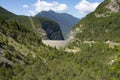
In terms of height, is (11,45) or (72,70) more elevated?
(11,45)

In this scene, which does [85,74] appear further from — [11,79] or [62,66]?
[11,79]

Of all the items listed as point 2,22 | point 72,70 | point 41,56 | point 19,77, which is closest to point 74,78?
point 72,70

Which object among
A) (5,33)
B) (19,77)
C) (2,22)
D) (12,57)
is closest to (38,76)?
(19,77)

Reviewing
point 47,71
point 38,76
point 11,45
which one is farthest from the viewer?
point 11,45

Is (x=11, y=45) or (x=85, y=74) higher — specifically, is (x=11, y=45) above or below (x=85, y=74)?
above

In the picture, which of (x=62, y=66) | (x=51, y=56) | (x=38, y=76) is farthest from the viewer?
(x=51, y=56)

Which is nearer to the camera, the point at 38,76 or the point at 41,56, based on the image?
the point at 38,76

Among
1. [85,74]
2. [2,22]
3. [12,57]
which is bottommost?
[85,74]

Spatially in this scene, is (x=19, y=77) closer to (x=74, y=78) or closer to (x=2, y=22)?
(x=74, y=78)

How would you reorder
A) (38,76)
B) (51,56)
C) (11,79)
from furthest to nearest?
(51,56) → (38,76) → (11,79)
